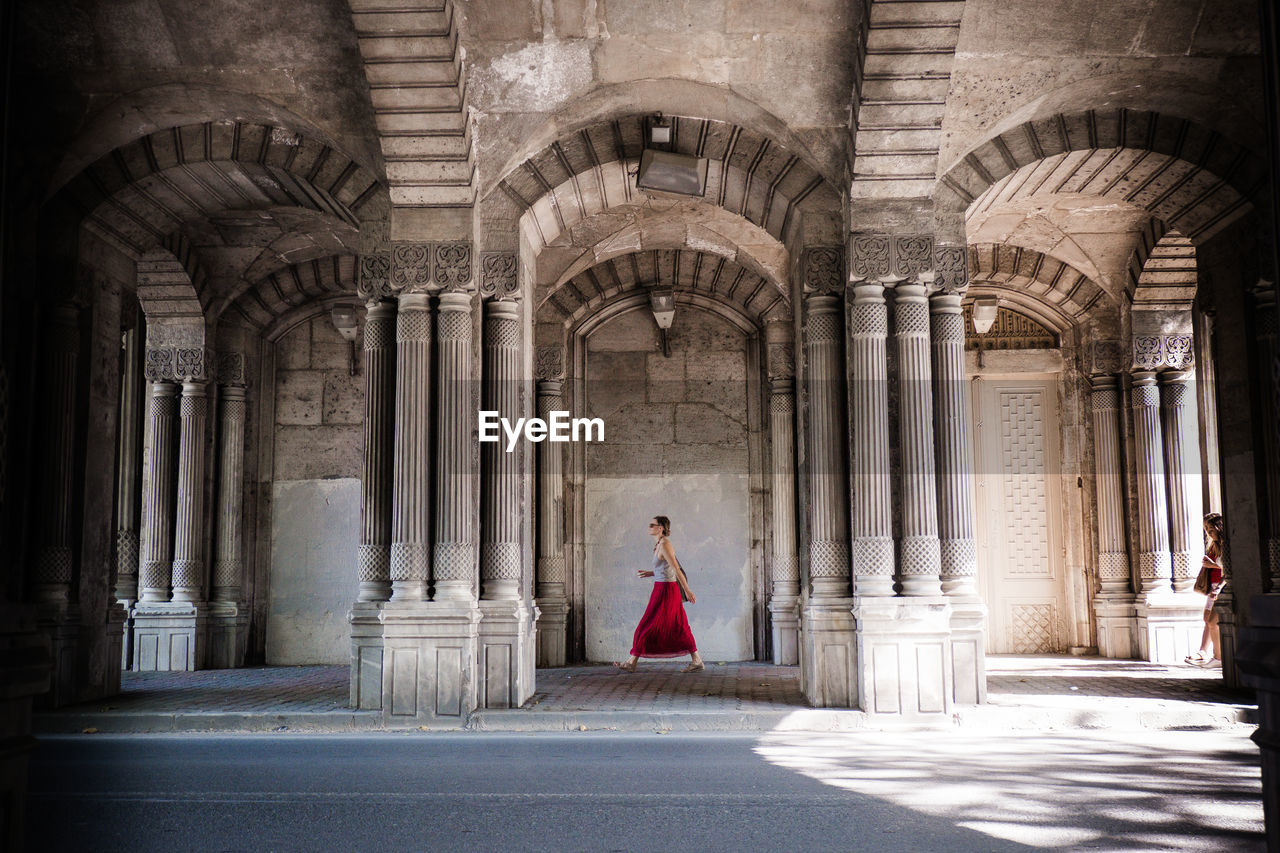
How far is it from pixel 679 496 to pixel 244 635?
6410mm

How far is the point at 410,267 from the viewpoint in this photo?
35.4 ft

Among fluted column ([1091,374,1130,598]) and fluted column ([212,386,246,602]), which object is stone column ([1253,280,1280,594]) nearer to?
fluted column ([1091,374,1130,598])

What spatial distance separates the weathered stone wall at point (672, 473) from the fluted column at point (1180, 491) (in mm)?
5678

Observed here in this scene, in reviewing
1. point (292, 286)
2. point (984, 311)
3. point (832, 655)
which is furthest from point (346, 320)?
point (832, 655)

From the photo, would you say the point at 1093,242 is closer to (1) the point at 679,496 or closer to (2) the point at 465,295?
(1) the point at 679,496

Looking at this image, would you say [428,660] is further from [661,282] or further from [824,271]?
[661,282]

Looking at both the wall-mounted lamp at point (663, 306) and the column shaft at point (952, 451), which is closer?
the column shaft at point (952, 451)

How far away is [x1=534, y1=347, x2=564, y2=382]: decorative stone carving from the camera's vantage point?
16.2 metres

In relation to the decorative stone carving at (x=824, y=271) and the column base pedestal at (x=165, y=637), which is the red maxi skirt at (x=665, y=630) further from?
the column base pedestal at (x=165, y=637)

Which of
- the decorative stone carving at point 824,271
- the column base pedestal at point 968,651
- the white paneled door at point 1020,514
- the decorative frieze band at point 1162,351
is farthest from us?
the white paneled door at point 1020,514

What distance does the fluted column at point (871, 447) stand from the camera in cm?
1046

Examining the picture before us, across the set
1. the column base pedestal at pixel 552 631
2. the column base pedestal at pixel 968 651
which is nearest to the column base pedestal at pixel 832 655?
the column base pedestal at pixel 968 651

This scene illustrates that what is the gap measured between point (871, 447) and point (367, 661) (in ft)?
16.3

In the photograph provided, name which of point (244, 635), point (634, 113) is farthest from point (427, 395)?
point (244, 635)
